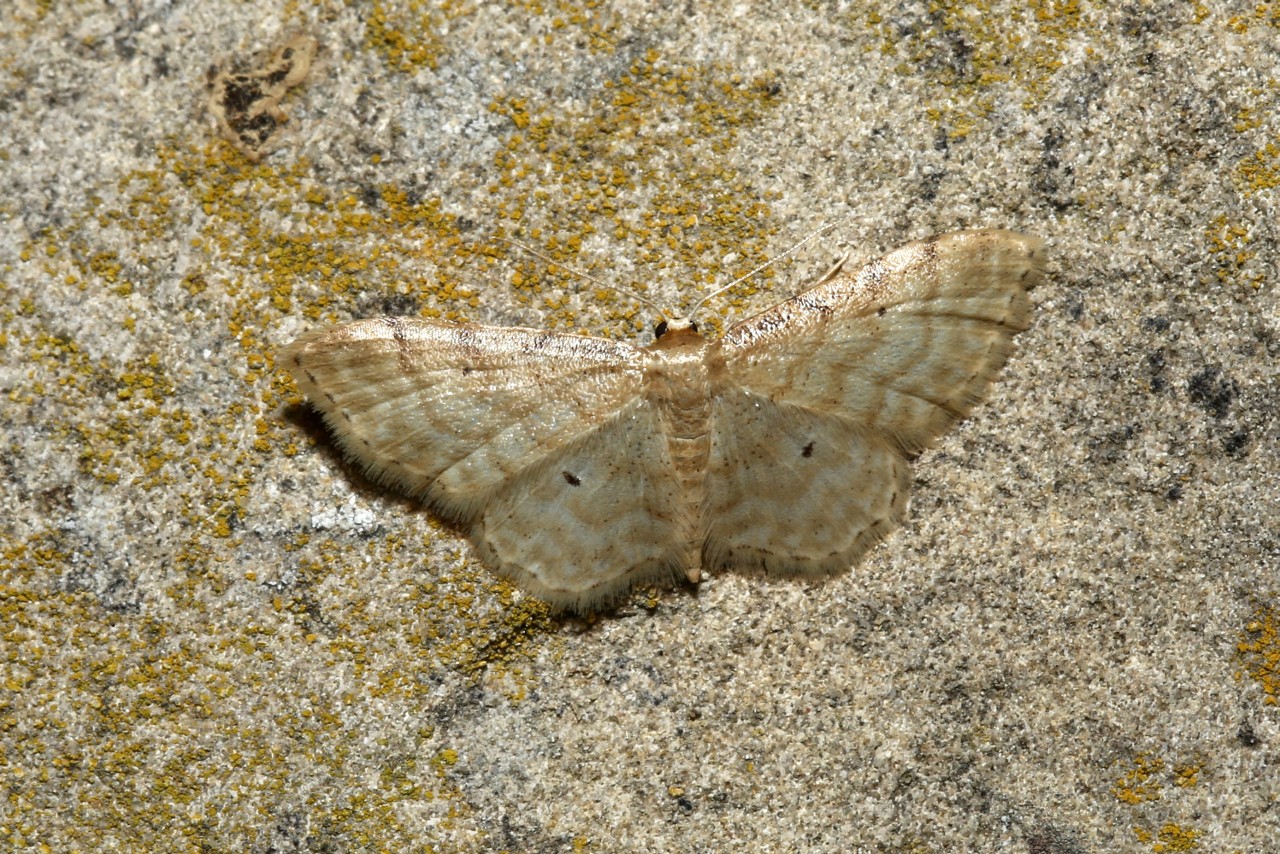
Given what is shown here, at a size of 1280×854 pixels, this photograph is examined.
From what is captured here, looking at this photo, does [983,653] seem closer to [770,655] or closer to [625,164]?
[770,655]

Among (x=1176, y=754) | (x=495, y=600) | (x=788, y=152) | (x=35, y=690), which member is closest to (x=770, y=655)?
(x=495, y=600)

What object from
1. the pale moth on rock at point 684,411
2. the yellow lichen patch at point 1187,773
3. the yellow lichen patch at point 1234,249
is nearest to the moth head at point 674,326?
the pale moth on rock at point 684,411

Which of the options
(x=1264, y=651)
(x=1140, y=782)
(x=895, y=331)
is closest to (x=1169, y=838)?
(x=1140, y=782)

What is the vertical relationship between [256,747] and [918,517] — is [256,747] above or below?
below

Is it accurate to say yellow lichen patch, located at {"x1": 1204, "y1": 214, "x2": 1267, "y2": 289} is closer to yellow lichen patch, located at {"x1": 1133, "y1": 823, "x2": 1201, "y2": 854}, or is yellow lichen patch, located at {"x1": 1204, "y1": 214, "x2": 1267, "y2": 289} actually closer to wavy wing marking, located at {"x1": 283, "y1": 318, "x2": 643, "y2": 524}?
yellow lichen patch, located at {"x1": 1133, "y1": 823, "x2": 1201, "y2": 854}

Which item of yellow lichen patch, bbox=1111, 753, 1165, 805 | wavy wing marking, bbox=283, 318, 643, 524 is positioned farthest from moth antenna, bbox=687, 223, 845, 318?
yellow lichen patch, bbox=1111, 753, 1165, 805
